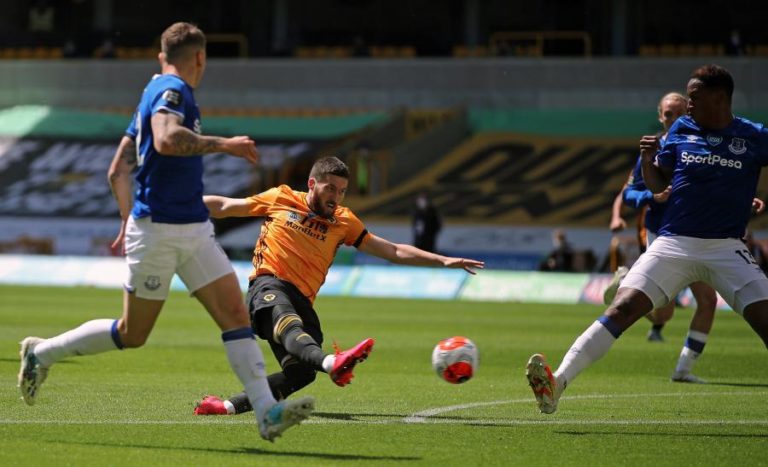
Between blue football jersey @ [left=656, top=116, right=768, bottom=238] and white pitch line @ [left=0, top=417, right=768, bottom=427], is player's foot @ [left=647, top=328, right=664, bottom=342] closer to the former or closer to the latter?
white pitch line @ [left=0, top=417, right=768, bottom=427]

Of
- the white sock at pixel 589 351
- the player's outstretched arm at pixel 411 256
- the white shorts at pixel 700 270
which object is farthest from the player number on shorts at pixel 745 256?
the player's outstretched arm at pixel 411 256

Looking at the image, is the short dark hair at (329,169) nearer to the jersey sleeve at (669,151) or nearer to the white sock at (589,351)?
the white sock at (589,351)

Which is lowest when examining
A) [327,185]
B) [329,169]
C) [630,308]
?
[630,308]

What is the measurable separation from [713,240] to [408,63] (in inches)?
1440

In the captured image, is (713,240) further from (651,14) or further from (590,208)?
(651,14)

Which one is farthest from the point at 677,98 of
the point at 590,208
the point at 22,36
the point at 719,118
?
the point at 22,36

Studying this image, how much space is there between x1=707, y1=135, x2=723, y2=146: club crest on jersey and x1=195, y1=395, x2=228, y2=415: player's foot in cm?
376

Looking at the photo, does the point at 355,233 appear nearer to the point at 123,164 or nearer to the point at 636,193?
the point at 123,164

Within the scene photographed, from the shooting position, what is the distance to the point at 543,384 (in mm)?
9547

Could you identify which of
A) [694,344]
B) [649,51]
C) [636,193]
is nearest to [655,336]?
[694,344]

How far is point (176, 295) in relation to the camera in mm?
29656

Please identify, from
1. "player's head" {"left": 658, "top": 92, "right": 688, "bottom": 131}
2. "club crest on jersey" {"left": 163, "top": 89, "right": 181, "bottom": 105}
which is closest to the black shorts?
"club crest on jersey" {"left": 163, "top": 89, "right": 181, "bottom": 105}

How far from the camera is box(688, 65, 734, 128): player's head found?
9.70 m

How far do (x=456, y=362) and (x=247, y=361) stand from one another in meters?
1.65
